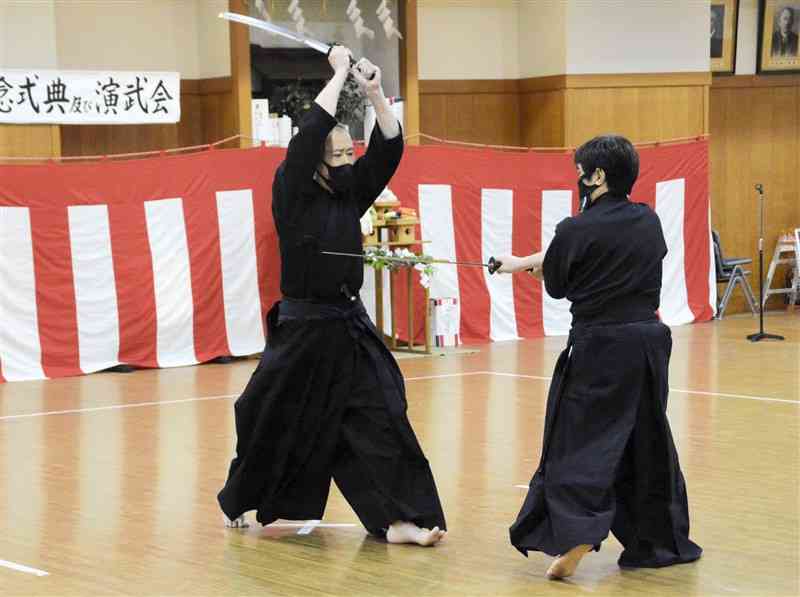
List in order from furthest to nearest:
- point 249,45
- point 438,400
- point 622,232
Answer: point 249,45 → point 438,400 → point 622,232

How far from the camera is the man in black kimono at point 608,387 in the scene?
460cm

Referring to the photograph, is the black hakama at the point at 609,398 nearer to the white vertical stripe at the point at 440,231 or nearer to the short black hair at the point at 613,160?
the short black hair at the point at 613,160

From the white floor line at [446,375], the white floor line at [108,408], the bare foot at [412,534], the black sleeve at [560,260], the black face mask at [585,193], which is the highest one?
the black face mask at [585,193]

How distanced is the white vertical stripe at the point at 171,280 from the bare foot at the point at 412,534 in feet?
20.9

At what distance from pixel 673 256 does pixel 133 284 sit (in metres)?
5.54

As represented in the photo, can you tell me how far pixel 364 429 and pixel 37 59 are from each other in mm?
7482

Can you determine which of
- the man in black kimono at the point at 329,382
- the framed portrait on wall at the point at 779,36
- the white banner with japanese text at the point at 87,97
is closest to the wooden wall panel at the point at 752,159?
the framed portrait on wall at the point at 779,36

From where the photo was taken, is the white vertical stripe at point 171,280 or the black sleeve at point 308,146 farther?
the white vertical stripe at point 171,280

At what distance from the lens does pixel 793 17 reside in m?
15.3

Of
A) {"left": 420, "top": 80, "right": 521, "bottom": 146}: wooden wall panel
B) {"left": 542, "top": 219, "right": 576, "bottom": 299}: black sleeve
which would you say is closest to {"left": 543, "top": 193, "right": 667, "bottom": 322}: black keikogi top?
{"left": 542, "top": 219, "right": 576, "bottom": 299}: black sleeve

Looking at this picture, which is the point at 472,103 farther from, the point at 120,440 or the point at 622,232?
the point at 622,232

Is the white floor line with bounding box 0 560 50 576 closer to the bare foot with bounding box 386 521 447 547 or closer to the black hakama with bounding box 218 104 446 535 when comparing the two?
the black hakama with bounding box 218 104 446 535

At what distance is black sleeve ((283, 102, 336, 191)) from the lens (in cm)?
A: 505

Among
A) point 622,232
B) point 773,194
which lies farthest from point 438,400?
→ point 773,194
